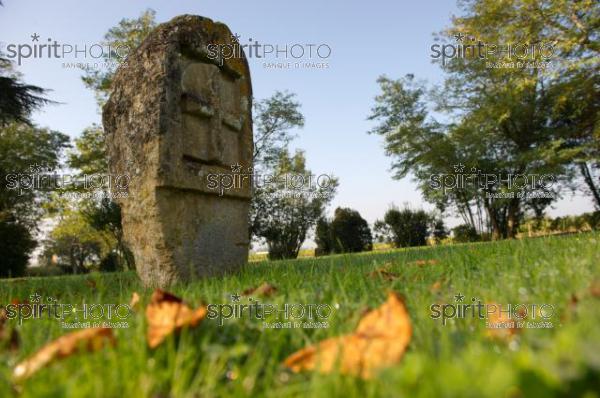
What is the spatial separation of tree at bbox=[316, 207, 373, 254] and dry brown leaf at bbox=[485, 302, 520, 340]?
689 inches

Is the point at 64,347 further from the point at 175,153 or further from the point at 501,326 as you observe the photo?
the point at 175,153

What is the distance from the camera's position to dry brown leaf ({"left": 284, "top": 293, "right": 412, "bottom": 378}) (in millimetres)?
1033

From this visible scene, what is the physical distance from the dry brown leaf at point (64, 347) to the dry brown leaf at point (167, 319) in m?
0.14

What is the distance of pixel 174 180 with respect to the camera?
3.69 meters

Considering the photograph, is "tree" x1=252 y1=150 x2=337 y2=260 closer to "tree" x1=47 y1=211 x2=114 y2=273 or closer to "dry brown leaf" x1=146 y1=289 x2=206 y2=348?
"tree" x1=47 y1=211 x2=114 y2=273

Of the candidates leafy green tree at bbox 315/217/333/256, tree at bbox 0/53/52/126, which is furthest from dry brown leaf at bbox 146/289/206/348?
leafy green tree at bbox 315/217/333/256

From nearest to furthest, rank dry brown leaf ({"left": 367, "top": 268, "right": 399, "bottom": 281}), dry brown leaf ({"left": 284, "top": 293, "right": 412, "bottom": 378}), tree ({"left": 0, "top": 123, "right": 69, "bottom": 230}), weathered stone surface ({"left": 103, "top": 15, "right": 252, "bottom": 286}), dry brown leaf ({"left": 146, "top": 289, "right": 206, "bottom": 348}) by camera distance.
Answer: dry brown leaf ({"left": 284, "top": 293, "right": 412, "bottom": 378}), dry brown leaf ({"left": 146, "top": 289, "right": 206, "bottom": 348}), dry brown leaf ({"left": 367, "top": 268, "right": 399, "bottom": 281}), weathered stone surface ({"left": 103, "top": 15, "right": 252, "bottom": 286}), tree ({"left": 0, "top": 123, "right": 69, "bottom": 230})

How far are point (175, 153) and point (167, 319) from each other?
2.62m

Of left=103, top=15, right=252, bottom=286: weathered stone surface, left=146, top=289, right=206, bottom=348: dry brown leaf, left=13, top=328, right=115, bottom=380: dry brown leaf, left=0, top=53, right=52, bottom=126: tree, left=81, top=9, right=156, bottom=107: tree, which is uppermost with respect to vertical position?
left=81, top=9, right=156, bottom=107: tree

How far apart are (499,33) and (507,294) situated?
54.7 ft

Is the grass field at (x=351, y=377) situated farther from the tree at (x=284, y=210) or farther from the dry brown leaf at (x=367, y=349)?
the tree at (x=284, y=210)

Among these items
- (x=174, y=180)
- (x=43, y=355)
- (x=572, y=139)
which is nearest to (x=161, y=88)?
(x=174, y=180)

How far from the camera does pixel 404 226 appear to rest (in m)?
20.0

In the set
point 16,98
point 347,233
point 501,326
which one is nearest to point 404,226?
point 347,233
